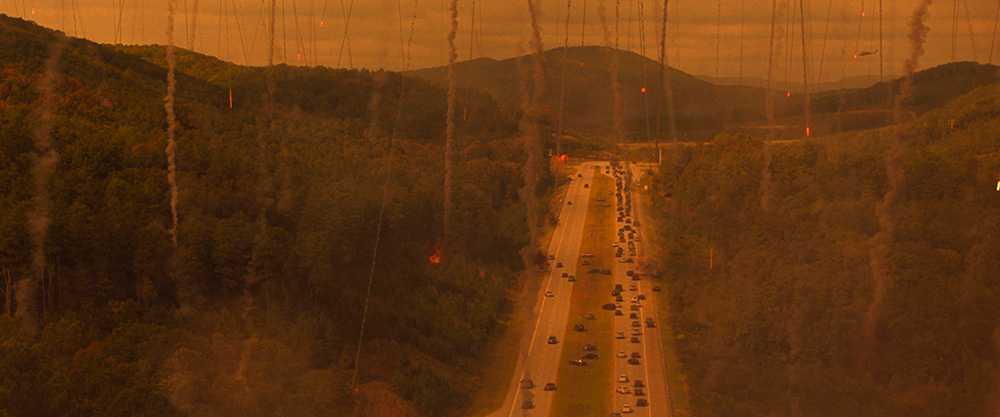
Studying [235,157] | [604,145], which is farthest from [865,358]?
[604,145]

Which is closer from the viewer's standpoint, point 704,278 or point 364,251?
point 364,251

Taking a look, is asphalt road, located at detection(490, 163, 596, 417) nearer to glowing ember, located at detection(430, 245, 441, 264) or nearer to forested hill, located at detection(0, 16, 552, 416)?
forested hill, located at detection(0, 16, 552, 416)

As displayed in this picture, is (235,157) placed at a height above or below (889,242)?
above

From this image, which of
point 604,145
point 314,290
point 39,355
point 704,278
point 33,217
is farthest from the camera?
point 604,145

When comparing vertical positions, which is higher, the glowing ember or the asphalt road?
the glowing ember

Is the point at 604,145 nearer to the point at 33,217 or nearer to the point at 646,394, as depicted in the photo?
the point at 646,394

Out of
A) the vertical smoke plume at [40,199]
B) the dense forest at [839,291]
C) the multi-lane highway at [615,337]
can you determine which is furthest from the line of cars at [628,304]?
the vertical smoke plume at [40,199]

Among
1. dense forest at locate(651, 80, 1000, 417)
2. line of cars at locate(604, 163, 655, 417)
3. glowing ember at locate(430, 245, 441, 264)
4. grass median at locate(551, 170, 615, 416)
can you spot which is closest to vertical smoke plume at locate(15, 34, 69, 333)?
grass median at locate(551, 170, 615, 416)
